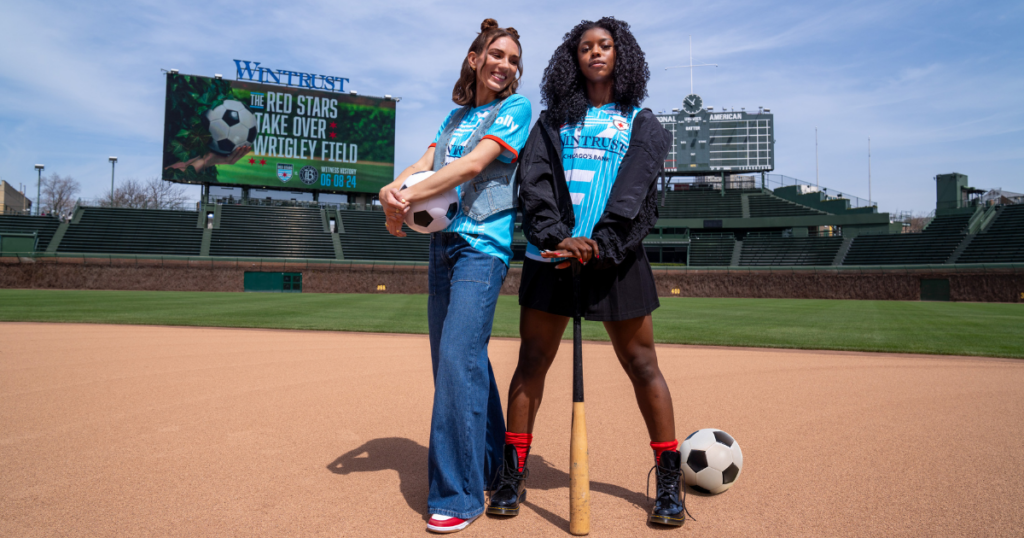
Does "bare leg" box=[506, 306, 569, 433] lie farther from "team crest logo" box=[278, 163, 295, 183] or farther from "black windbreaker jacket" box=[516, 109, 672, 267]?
"team crest logo" box=[278, 163, 295, 183]

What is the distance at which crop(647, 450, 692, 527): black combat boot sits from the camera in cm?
240

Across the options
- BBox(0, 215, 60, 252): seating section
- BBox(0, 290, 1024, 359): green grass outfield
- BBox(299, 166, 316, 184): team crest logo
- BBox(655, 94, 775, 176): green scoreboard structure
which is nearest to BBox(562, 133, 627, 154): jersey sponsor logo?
BBox(0, 290, 1024, 359): green grass outfield

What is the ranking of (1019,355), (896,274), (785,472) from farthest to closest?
(896,274)
(1019,355)
(785,472)

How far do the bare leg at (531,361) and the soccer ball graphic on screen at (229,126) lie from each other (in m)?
41.8

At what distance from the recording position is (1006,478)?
2.93 meters

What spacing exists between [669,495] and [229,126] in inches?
1685

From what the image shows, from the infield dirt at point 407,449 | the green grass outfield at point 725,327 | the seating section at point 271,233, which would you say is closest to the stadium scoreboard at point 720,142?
the seating section at point 271,233

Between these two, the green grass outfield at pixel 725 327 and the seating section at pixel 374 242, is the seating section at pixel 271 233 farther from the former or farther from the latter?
the green grass outfield at pixel 725 327

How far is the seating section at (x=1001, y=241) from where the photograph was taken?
31.4m

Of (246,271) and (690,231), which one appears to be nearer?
(246,271)

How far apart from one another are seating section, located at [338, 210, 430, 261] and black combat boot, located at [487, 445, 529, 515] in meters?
36.0

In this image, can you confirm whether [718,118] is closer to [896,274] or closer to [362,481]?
[896,274]

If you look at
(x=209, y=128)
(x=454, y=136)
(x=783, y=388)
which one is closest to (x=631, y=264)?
(x=454, y=136)

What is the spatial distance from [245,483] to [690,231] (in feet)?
166
